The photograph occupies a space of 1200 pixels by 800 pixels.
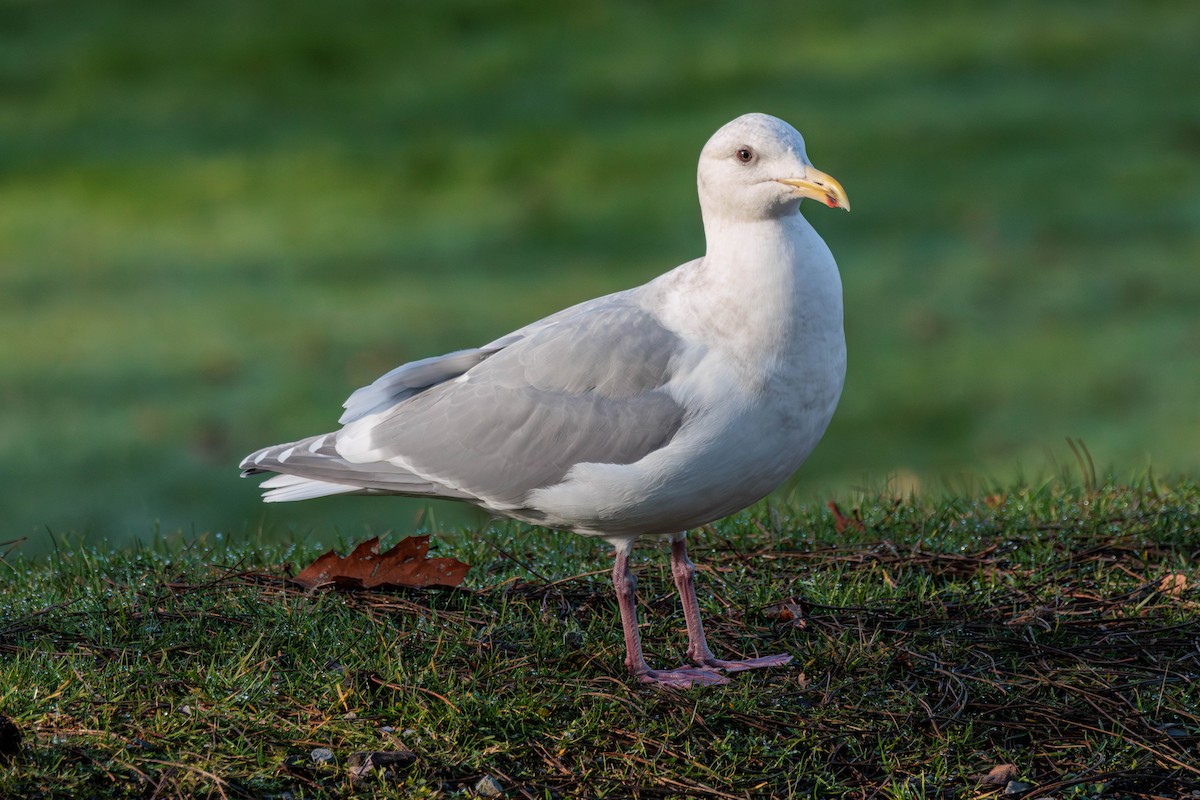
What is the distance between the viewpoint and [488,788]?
352 cm

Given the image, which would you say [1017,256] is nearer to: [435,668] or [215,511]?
[215,511]

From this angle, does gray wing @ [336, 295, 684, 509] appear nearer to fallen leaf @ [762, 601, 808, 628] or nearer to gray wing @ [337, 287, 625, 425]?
gray wing @ [337, 287, 625, 425]

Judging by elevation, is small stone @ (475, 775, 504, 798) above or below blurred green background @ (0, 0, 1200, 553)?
below

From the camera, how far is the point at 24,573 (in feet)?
16.7

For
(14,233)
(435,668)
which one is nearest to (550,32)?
(14,233)

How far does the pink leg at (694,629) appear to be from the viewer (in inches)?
165

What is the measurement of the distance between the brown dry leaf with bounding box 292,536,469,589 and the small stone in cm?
109

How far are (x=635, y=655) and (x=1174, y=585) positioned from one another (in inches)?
76.0

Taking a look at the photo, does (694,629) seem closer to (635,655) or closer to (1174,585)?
(635,655)

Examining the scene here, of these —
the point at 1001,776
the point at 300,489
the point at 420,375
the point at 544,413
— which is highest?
the point at 420,375

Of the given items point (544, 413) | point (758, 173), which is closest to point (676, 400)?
point (544, 413)

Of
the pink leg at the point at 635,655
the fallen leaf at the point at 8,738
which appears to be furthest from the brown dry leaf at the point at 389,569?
the fallen leaf at the point at 8,738

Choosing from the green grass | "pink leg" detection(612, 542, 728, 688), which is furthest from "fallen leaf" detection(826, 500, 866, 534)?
"pink leg" detection(612, 542, 728, 688)

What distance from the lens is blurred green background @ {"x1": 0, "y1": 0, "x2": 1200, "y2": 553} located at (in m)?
8.95
